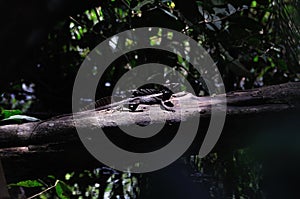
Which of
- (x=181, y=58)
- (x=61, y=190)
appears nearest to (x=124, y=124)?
(x=61, y=190)

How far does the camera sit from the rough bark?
92 centimetres

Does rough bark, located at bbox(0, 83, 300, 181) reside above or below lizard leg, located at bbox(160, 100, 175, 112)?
below

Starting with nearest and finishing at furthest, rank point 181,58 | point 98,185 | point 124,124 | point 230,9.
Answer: point 124,124
point 230,9
point 98,185
point 181,58

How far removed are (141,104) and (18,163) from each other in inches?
11.3

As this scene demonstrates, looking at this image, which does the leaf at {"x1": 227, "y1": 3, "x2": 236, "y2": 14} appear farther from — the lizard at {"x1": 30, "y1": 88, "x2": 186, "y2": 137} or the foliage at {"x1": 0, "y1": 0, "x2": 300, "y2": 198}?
the lizard at {"x1": 30, "y1": 88, "x2": 186, "y2": 137}

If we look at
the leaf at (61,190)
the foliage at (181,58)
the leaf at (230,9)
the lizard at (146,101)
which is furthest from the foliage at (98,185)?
the leaf at (230,9)

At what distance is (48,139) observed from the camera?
3.07 feet

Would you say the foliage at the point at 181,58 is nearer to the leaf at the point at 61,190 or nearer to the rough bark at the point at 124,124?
the leaf at the point at 61,190

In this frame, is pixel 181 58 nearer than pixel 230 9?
No

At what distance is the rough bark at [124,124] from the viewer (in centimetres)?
92

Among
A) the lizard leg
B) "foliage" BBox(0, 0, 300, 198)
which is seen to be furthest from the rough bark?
"foliage" BBox(0, 0, 300, 198)

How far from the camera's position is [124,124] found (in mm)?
926

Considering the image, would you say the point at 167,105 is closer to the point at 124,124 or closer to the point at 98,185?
the point at 124,124

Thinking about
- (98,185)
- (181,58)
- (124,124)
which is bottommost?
(98,185)
